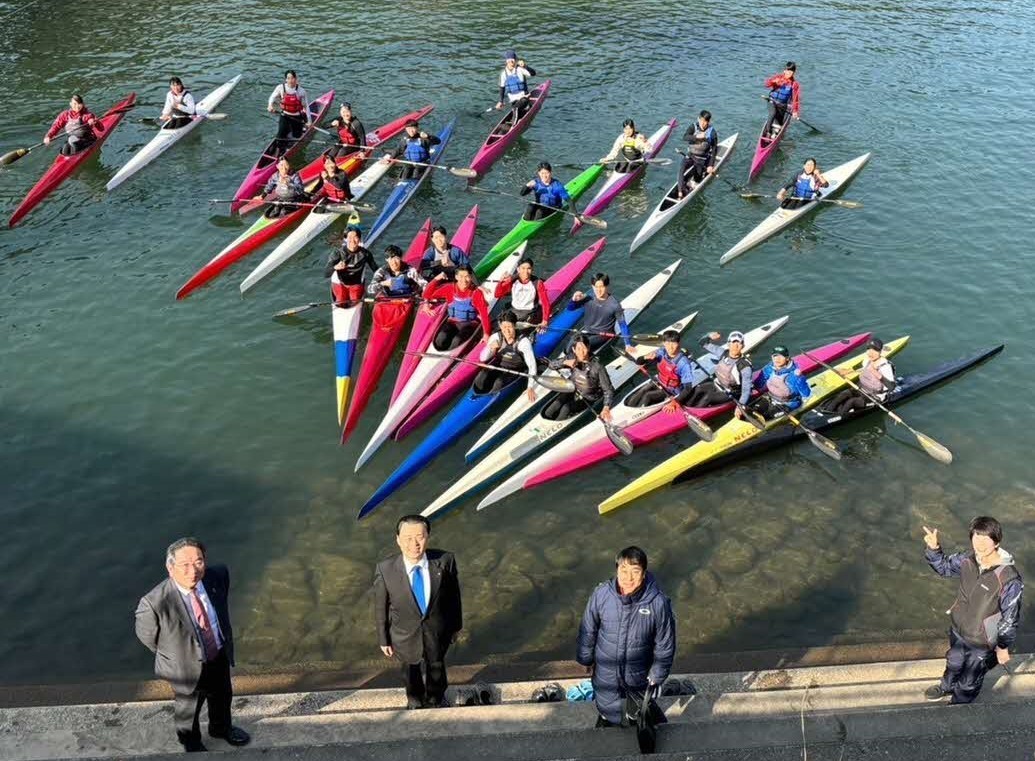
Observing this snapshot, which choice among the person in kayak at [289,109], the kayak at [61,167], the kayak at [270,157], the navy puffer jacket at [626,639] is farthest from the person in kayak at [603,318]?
the kayak at [61,167]

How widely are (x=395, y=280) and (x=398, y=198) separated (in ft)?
16.2

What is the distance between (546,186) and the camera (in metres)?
18.8

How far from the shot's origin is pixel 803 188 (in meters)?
19.2

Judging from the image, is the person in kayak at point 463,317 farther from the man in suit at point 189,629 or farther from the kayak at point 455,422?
the man in suit at point 189,629

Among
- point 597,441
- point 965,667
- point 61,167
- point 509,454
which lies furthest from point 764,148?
point 61,167

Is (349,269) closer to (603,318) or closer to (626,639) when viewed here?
(603,318)

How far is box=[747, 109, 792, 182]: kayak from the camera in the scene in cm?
2088

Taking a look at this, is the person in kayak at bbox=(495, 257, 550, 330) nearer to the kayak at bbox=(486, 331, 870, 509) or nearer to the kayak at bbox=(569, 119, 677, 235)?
the kayak at bbox=(486, 331, 870, 509)

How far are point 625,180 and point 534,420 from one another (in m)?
9.30

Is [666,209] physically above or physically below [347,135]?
below

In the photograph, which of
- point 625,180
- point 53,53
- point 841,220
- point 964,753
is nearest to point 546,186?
point 625,180

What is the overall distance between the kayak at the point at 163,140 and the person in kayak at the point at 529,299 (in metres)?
11.3

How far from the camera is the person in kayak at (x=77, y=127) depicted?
2141cm

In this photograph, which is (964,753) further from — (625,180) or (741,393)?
(625,180)
